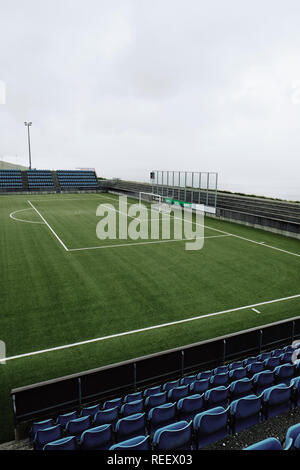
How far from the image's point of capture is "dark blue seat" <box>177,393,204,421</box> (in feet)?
18.9

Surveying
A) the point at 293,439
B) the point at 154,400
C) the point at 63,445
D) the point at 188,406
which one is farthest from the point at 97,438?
the point at 293,439

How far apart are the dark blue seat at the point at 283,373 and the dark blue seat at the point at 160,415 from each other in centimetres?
256

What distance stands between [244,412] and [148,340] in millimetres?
4812

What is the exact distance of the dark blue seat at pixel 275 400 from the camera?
5.71 metres

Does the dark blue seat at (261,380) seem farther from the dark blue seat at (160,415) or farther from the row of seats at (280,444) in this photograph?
the row of seats at (280,444)

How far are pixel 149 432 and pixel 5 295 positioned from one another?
976 cm

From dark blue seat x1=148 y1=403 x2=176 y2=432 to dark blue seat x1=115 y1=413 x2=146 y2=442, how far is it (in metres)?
0.24

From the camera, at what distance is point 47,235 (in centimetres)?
2373

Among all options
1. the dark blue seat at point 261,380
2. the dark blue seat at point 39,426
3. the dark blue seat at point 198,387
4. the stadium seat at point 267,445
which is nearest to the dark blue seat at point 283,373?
the dark blue seat at point 261,380

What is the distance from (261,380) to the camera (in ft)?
21.5

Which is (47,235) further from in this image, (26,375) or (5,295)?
(26,375)

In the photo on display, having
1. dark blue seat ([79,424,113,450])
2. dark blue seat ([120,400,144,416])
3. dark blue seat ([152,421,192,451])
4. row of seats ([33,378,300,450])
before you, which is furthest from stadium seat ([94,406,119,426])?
dark blue seat ([152,421,192,451])

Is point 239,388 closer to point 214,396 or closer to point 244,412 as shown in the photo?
point 214,396

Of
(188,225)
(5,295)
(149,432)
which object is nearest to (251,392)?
(149,432)
